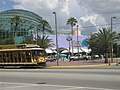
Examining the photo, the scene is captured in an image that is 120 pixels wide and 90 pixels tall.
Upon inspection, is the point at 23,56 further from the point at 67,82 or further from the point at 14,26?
the point at 14,26

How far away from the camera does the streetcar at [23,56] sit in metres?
45.3

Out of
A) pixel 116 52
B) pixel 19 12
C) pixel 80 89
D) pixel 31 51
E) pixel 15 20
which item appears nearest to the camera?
pixel 80 89

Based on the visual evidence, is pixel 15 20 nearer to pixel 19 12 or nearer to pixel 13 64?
pixel 19 12

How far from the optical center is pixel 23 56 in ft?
150

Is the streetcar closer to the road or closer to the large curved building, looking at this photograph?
the road

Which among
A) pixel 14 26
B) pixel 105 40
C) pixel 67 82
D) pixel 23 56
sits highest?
pixel 14 26

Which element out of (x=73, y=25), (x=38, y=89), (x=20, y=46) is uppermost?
(x=73, y=25)

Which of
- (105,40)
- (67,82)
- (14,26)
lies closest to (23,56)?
(105,40)

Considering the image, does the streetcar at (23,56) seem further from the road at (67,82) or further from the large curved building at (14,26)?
the large curved building at (14,26)

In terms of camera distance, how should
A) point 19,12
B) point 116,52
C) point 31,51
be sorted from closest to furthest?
point 31,51 → point 116,52 → point 19,12

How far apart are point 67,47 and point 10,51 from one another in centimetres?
6838

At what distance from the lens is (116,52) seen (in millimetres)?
108375

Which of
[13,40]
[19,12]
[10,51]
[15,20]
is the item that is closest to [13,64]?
[10,51]

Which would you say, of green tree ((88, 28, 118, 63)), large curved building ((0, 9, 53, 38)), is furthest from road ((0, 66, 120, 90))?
large curved building ((0, 9, 53, 38))
